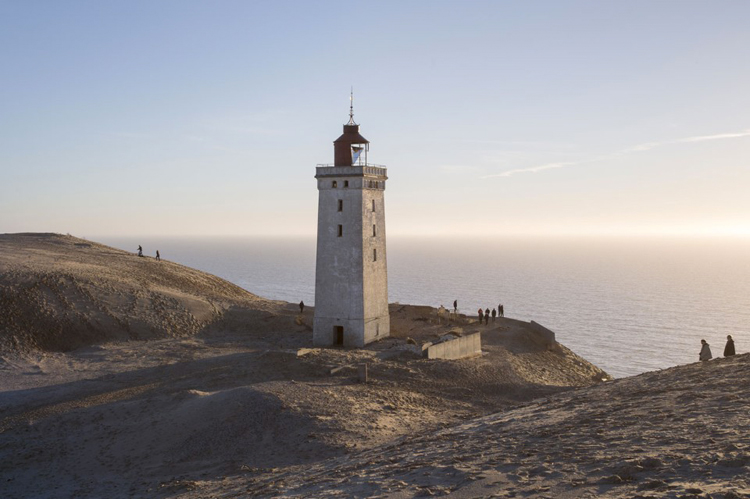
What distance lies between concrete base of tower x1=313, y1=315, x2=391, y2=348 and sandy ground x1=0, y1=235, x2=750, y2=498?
1.17 metres

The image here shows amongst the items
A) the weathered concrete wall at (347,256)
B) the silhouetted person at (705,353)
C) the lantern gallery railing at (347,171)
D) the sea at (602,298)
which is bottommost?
the sea at (602,298)

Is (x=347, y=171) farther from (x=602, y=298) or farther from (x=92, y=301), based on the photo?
(x=602, y=298)

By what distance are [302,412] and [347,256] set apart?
16.5m

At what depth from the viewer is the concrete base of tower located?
3862cm

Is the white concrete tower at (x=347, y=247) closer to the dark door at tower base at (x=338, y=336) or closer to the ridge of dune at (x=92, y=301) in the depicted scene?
the dark door at tower base at (x=338, y=336)

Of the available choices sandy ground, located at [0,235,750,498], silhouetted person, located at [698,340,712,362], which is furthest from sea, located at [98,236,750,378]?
sandy ground, located at [0,235,750,498]

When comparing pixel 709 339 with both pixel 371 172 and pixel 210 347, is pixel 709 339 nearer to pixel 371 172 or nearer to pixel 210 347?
pixel 371 172

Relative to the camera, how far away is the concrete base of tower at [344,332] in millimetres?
38625

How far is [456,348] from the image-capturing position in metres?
35.9

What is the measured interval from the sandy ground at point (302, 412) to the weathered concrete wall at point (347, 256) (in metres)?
2.16

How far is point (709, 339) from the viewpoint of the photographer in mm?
71188

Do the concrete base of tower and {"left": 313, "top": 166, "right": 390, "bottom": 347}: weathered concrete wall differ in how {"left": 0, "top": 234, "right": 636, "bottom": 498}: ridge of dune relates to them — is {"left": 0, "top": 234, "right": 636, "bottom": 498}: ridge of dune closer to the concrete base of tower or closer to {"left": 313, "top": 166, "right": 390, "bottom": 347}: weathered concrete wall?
the concrete base of tower

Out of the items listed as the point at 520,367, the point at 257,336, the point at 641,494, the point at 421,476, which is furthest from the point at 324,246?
the point at 641,494

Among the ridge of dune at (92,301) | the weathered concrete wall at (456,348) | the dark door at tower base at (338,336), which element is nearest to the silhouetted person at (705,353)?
the weathered concrete wall at (456,348)
